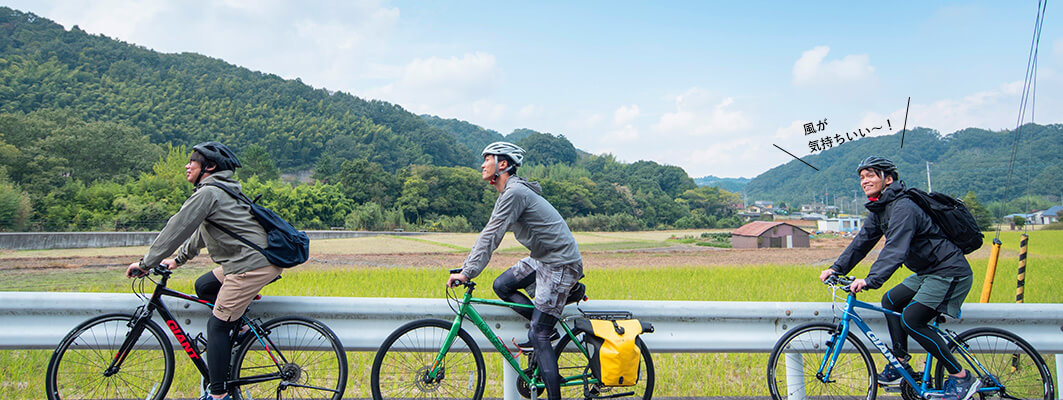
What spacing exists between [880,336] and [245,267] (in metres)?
3.50

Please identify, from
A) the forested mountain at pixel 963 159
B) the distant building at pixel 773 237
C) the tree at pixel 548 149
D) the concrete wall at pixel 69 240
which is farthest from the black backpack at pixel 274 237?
the tree at pixel 548 149

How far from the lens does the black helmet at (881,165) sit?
303 cm

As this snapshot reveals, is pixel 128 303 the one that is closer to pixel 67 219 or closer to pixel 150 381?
pixel 150 381

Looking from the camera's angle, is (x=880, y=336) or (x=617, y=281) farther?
(x=617, y=281)

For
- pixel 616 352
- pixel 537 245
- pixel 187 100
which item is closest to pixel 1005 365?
pixel 616 352

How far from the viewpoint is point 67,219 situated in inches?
1137

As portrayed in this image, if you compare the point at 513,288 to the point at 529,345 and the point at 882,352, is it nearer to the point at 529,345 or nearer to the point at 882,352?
the point at 529,345

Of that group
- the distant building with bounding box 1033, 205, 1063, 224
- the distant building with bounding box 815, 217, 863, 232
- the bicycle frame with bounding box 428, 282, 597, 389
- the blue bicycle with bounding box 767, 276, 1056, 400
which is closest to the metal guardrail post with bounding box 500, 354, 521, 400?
the bicycle frame with bounding box 428, 282, 597, 389

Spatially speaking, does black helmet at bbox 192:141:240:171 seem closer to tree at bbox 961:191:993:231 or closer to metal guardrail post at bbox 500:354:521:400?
metal guardrail post at bbox 500:354:521:400

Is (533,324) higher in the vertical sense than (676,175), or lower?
lower

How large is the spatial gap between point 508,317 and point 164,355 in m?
1.81

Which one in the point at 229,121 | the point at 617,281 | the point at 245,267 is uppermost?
the point at 229,121

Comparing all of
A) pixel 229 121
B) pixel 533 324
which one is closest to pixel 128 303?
pixel 533 324

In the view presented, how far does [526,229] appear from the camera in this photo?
2.80 m
